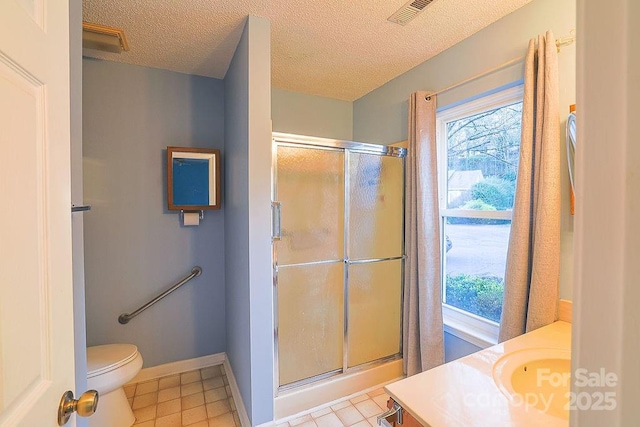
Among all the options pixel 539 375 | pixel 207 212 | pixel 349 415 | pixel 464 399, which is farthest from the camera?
pixel 207 212

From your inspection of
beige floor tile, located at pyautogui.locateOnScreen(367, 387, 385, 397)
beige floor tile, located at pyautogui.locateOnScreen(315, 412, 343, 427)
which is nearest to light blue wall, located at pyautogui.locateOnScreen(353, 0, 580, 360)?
beige floor tile, located at pyautogui.locateOnScreen(367, 387, 385, 397)

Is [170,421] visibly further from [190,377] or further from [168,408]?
[190,377]

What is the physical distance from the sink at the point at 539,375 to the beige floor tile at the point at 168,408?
201 cm

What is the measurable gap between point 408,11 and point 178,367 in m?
3.07

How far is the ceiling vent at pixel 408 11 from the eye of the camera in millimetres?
1508

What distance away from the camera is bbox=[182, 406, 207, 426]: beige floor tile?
69.8 inches

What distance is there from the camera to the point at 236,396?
1935mm

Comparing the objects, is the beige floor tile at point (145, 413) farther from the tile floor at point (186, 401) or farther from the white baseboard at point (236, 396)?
the white baseboard at point (236, 396)

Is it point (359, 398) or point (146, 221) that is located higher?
point (146, 221)

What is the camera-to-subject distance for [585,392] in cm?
33

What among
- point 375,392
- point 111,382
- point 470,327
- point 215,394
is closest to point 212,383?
point 215,394

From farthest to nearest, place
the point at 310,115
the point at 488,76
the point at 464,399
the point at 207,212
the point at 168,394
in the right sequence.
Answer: the point at 310,115 → the point at 207,212 → the point at 168,394 → the point at 488,76 → the point at 464,399

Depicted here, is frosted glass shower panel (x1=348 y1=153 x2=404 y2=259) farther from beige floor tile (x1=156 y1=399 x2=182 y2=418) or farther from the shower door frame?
beige floor tile (x1=156 y1=399 x2=182 y2=418)

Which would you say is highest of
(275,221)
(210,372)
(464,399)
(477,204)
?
(477,204)
